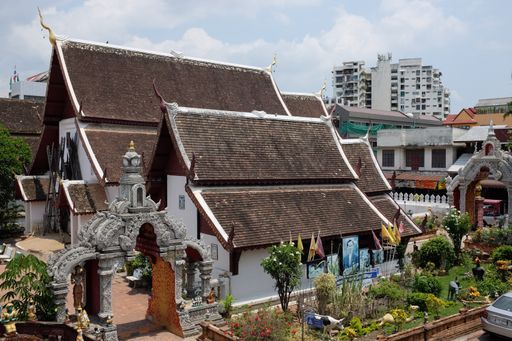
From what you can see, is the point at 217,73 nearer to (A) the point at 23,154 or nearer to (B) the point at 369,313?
(A) the point at 23,154

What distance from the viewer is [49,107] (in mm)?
28609

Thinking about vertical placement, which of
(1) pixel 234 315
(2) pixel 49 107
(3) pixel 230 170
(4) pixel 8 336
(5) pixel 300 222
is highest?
(2) pixel 49 107

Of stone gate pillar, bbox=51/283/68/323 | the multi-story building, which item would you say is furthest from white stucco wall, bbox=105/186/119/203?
the multi-story building

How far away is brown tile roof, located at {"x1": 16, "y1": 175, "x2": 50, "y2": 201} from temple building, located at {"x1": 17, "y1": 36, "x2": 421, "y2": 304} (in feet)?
0.24

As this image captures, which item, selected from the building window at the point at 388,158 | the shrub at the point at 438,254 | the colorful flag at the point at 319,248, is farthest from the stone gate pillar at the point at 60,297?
the building window at the point at 388,158

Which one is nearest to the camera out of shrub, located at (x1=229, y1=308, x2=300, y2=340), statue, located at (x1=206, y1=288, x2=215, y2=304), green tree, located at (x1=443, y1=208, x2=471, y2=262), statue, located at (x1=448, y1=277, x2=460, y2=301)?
shrub, located at (x1=229, y1=308, x2=300, y2=340)

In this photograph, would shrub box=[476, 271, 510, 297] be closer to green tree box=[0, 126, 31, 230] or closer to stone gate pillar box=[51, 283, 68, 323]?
stone gate pillar box=[51, 283, 68, 323]

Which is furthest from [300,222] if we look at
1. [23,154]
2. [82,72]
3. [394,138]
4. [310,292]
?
[394,138]

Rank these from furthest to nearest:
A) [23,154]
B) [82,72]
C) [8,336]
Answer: [23,154]
[82,72]
[8,336]

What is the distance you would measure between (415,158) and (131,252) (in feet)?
118

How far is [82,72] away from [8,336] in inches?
764

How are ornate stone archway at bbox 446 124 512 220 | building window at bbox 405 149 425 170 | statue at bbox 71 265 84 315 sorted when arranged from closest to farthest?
statue at bbox 71 265 84 315 → ornate stone archway at bbox 446 124 512 220 → building window at bbox 405 149 425 170

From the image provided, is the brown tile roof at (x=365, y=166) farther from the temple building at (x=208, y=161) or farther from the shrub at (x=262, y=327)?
the shrub at (x=262, y=327)

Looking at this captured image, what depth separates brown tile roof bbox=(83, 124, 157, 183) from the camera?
82.9ft
